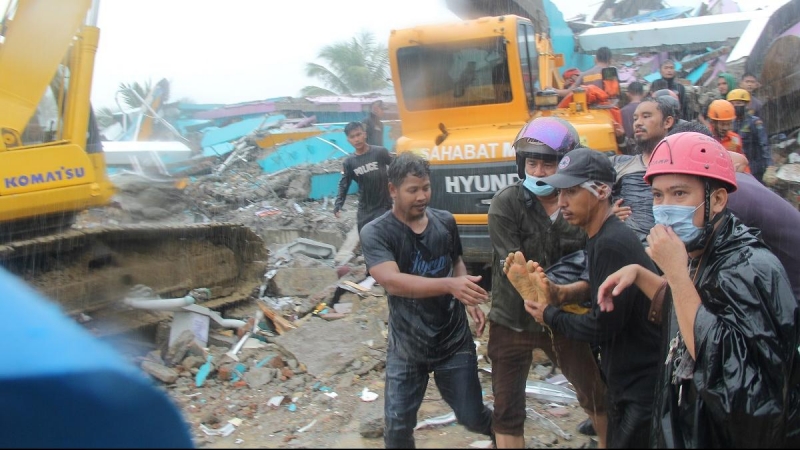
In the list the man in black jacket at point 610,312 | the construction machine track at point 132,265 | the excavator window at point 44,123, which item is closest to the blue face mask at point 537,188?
the man in black jacket at point 610,312

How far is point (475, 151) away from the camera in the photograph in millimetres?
6617

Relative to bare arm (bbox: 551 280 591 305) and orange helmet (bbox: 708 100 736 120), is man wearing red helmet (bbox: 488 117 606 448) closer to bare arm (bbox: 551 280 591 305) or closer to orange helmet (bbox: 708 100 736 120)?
bare arm (bbox: 551 280 591 305)

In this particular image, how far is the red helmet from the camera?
89.4 inches

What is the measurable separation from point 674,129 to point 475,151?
81.6 inches

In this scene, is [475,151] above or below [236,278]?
above

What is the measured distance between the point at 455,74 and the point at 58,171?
3860 mm

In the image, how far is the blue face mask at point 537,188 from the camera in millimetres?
3389

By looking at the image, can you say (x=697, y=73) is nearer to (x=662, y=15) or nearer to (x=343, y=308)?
(x=662, y=15)

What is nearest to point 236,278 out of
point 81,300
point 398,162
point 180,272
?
point 180,272

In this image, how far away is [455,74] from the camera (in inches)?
290

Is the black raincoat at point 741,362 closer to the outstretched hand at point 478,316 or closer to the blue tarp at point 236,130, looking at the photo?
the outstretched hand at point 478,316

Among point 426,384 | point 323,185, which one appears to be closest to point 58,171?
point 426,384

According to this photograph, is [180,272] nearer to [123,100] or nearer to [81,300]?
[81,300]

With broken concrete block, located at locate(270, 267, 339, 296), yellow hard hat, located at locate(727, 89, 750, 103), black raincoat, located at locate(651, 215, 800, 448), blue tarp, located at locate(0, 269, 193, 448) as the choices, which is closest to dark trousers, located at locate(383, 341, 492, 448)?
black raincoat, located at locate(651, 215, 800, 448)
